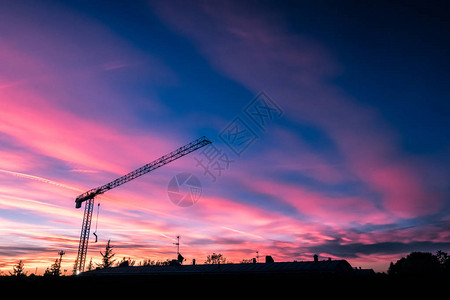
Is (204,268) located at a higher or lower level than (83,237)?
lower

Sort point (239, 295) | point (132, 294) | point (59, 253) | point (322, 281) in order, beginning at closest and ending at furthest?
1. point (322, 281)
2. point (239, 295)
3. point (132, 294)
4. point (59, 253)

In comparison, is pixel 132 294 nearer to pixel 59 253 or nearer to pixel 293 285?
pixel 293 285

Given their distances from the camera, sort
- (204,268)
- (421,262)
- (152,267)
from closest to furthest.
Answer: (204,268)
(152,267)
(421,262)

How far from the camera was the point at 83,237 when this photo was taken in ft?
336

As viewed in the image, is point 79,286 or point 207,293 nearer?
point 207,293

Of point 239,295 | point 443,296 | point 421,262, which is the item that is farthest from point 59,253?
point 421,262

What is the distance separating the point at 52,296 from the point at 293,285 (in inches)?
501

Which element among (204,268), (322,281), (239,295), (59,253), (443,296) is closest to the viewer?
(443,296)

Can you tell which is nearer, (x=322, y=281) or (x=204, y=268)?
(x=322, y=281)

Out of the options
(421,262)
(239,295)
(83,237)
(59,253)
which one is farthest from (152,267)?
(421,262)

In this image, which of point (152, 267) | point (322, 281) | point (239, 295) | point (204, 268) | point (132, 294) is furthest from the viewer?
point (152, 267)

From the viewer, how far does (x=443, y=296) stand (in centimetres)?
1105

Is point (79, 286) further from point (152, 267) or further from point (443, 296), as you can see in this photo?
point (152, 267)

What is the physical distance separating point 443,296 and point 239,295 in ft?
28.6
